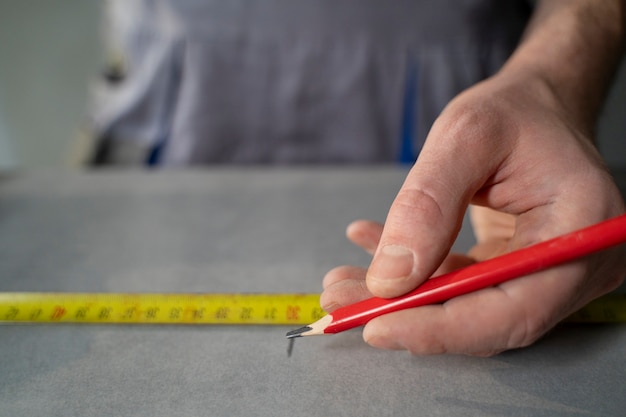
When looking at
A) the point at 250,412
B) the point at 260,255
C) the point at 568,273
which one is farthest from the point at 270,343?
the point at 568,273

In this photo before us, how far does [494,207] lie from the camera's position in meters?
0.60

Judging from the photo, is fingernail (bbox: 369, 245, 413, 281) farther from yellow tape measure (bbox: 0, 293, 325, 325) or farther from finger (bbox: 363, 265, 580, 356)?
yellow tape measure (bbox: 0, 293, 325, 325)

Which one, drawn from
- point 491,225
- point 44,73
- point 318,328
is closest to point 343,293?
point 318,328

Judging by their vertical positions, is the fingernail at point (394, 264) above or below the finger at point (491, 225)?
above

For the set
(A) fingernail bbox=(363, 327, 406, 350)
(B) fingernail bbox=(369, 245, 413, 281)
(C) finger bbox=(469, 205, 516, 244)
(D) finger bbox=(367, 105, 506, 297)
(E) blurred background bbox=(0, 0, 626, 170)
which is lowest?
(E) blurred background bbox=(0, 0, 626, 170)

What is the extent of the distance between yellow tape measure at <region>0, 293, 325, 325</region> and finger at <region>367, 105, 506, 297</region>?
156mm

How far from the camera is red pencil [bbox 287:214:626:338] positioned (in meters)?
0.47

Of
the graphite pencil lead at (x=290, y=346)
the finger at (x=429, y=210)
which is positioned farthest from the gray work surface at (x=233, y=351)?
the finger at (x=429, y=210)

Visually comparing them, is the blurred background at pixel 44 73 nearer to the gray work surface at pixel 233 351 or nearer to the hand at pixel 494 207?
the gray work surface at pixel 233 351

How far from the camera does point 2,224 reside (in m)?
0.91

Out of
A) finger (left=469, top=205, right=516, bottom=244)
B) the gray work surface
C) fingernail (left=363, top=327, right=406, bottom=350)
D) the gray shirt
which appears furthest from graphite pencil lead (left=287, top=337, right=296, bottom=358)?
the gray shirt

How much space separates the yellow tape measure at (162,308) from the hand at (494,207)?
7cm

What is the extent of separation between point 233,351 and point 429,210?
0.27 m

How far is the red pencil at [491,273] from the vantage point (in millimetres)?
470
